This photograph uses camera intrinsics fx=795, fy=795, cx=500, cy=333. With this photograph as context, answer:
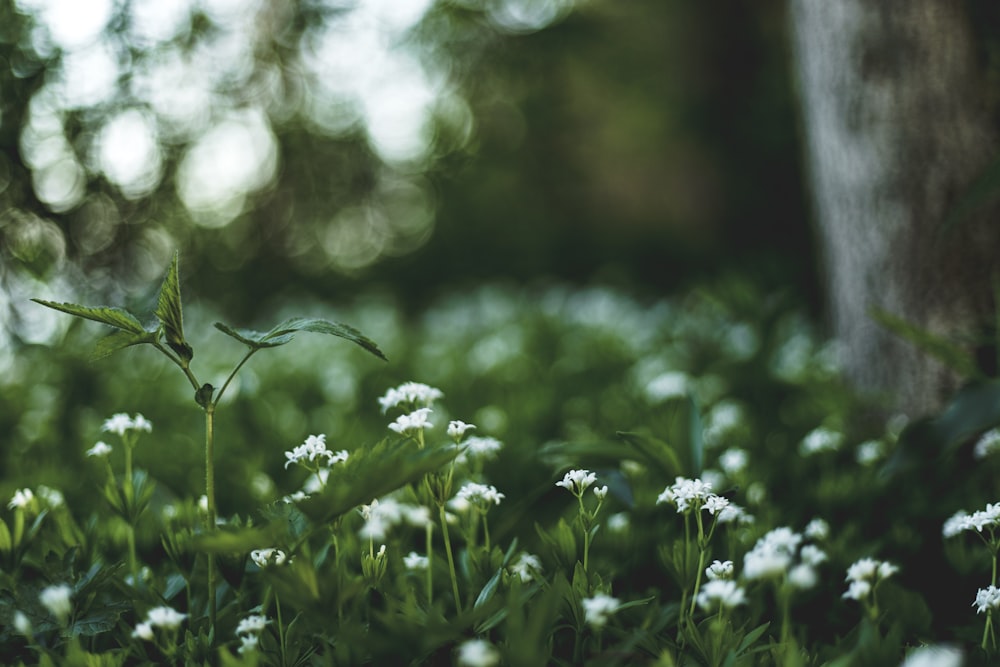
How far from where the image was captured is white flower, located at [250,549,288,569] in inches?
54.6

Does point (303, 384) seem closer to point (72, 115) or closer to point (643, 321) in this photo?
point (72, 115)

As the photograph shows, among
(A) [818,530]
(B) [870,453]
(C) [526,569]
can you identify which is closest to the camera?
(C) [526,569]

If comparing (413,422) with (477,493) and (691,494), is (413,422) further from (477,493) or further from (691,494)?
(691,494)

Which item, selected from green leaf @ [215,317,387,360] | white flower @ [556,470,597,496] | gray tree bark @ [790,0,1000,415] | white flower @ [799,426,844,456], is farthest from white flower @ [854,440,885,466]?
green leaf @ [215,317,387,360]

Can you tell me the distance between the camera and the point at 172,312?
4.66 ft

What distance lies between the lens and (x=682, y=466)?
6.29 feet

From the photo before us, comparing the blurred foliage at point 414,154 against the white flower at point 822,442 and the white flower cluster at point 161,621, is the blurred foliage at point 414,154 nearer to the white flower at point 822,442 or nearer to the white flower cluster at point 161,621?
the white flower cluster at point 161,621

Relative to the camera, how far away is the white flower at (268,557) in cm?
139

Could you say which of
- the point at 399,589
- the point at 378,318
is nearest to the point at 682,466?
the point at 399,589

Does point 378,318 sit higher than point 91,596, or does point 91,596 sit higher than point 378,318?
point 91,596

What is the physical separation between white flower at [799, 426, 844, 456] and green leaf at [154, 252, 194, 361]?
169cm

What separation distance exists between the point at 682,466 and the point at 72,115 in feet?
9.39

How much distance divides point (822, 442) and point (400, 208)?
278 inches

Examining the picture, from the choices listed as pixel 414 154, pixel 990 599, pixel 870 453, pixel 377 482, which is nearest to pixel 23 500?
pixel 377 482
